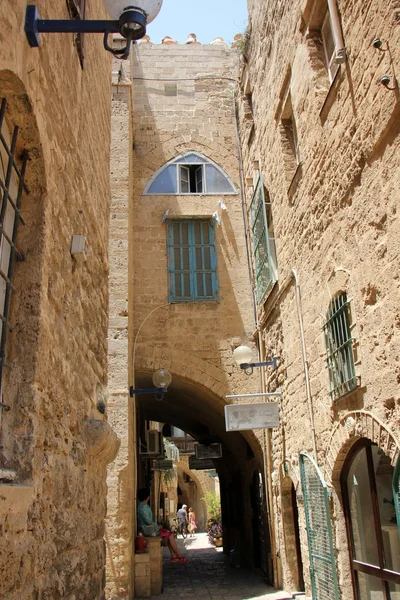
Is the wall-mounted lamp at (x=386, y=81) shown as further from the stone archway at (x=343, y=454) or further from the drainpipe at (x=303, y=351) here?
the drainpipe at (x=303, y=351)

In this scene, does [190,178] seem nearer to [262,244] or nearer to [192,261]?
[192,261]

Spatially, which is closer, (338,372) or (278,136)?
(338,372)

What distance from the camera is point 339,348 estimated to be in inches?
215

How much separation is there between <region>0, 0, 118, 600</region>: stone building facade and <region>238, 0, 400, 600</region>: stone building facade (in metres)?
2.22

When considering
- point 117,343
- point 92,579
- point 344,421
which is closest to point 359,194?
point 344,421

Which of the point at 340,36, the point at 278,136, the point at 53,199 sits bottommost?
the point at 53,199

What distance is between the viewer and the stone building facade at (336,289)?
4.42 meters

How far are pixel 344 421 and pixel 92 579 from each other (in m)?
2.61

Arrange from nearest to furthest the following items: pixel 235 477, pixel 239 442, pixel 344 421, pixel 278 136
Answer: pixel 344 421 < pixel 278 136 < pixel 239 442 < pixel 235 477

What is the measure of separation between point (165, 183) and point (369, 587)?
26.6 ft

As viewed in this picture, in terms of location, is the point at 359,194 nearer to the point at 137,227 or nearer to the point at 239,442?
the point at 137,227

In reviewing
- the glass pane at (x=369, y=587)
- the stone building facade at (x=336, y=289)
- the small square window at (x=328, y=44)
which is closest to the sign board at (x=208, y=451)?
the stone building facade at (x=336, y=289)

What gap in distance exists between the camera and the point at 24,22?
9.43ft

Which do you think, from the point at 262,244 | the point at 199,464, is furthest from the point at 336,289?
the point at 199,464
